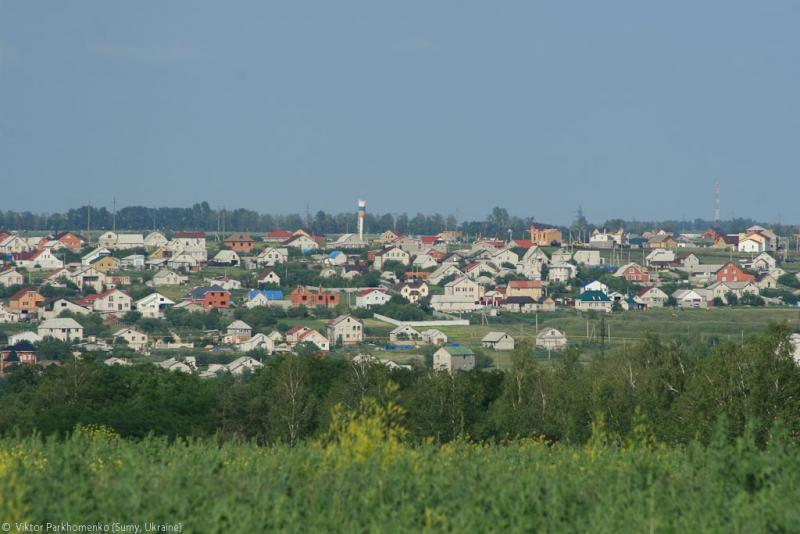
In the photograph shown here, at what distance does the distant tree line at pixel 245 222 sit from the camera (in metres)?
105

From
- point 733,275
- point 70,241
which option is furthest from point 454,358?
point 70,241

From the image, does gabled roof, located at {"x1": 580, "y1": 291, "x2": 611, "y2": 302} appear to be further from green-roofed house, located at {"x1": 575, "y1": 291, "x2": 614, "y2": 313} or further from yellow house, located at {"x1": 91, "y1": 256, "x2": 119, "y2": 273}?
yellow house, located at {"x1": 91, "y1": 256, "x2": 119, "y2": 273}

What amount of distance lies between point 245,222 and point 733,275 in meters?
54.9

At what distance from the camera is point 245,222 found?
357ft

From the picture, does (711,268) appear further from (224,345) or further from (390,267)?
(224,345)

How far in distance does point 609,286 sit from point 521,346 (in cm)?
3751

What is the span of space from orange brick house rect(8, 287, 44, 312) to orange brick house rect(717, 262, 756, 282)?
2801 cm

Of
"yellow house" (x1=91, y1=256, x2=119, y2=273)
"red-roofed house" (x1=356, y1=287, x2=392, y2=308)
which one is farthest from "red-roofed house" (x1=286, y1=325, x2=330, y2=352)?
"yellow house" (x1=91, y1=256, x2=119, y2=273)

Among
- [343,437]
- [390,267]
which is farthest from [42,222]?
[343,437]

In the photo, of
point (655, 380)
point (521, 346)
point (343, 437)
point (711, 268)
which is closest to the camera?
point (343, 437)

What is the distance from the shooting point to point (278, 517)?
751 centimetres

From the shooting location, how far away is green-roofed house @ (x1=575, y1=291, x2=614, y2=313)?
168 feet

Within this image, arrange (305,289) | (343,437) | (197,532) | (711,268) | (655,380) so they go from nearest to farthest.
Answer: (197,532)
(343,437)
(655,380)
(305,289)
(711,268)

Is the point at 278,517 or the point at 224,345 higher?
the point at 278,517
